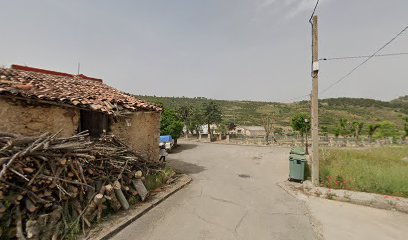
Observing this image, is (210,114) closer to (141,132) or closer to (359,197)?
(141,132)

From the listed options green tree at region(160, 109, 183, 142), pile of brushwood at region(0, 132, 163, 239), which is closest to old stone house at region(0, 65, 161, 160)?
pile of brushwood at region(0, 132, 163, 239)

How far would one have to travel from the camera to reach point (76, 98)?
6621 mm

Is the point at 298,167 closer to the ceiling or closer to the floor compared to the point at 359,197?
closer to the ceiling

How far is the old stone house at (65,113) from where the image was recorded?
5.53 meters

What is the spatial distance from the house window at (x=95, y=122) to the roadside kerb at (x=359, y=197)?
292 inches

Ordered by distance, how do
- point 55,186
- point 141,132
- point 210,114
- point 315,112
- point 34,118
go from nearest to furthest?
point 55,186
point 34,118
point 315,112
point 141,132
point 210,114

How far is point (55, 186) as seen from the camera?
4.95m

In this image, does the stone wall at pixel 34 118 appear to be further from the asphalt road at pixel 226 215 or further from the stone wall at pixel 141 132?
the asphalt road at pixel 226 215

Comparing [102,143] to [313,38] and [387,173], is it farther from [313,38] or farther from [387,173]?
[387,173]

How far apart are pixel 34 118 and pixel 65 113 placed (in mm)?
794

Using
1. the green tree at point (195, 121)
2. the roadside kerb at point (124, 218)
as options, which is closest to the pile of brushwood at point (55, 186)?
the roadside kerb at point (124, 218)

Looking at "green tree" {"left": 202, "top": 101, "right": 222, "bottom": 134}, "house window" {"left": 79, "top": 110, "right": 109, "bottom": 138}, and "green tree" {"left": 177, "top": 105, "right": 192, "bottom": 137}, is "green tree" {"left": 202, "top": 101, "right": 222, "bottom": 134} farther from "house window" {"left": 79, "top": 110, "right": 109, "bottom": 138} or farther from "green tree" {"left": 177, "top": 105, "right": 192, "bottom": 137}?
"house window" {"left": 79, "top": 110, "right": 109, "bottom": 138}

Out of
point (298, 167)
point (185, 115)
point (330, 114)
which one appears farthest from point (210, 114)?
point (330, 114)

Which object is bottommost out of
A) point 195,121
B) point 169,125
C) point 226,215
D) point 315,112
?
point 226,215
